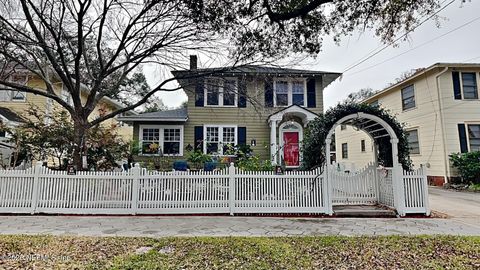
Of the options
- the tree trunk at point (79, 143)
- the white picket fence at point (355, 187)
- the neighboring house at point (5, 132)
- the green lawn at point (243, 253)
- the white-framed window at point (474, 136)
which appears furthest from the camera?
the white-framed window at point (474, 136)

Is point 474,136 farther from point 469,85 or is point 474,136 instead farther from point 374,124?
point 374,124

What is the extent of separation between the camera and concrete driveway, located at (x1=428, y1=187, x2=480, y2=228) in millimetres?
6723

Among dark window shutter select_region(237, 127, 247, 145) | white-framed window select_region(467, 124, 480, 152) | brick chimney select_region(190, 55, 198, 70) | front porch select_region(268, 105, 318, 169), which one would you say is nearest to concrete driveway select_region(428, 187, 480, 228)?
white-framed window select_region(467, 124, 480, 152)

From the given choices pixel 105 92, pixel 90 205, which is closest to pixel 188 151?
pixel 105 92

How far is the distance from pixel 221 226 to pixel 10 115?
1263 cm

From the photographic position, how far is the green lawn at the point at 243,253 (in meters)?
3.57

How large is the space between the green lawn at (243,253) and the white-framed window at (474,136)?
10.8m

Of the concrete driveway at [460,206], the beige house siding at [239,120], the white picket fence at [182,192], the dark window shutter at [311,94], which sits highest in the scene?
the dark window shutter at [311,94]

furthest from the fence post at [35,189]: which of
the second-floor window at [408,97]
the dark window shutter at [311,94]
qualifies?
the second-floor window at [408,97]

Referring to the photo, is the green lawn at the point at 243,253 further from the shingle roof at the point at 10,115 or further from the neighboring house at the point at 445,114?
the shingle roof at the point at 10,115

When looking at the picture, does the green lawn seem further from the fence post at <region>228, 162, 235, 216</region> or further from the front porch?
the front porch

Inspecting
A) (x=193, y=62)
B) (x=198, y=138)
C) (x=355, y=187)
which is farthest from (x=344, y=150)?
(x=193, y=62)

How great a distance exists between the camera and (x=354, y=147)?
66.0 ft

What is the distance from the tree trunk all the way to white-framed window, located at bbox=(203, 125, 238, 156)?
18.4ft
